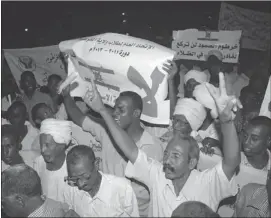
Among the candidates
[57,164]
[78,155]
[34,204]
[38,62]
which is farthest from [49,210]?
[38,62]

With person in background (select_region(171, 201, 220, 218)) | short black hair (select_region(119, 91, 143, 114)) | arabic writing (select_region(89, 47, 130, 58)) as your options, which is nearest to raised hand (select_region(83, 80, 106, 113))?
short black hair (select_region(119, 91, 143, 114))

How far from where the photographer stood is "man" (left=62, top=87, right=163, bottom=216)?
3.62m

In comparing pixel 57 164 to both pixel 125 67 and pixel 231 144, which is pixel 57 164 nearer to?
pixel 125 67

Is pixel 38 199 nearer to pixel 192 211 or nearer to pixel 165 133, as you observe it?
pixel 192 211

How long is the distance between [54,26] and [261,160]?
33.8 feet

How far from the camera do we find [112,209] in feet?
10.5

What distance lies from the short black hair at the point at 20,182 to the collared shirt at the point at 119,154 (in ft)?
3.59

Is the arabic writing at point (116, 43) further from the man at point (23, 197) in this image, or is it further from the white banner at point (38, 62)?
the white banner at point (38, 62)

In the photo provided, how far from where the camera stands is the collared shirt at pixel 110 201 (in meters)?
3.19

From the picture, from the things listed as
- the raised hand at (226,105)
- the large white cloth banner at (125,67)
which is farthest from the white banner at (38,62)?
the raised hand at (226,105)

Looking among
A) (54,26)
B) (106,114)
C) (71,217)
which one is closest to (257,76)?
(106,114)

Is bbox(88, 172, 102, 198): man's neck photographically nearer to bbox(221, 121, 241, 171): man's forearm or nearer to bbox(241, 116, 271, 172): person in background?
bbox(221, 121, 241, 171): man's forearm

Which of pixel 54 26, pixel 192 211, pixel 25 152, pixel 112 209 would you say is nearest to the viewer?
pixel 192 211

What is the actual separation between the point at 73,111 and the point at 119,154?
74 cm
